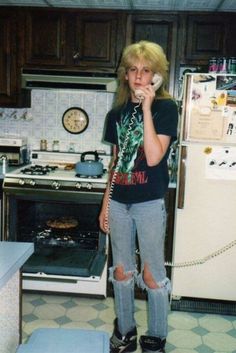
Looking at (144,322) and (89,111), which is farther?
(89,111)

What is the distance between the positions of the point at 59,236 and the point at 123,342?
3.82 feet

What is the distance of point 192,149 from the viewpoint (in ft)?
9.24

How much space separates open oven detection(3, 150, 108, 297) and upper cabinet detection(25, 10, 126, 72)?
0.85m

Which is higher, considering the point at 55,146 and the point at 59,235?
the point at 55,146

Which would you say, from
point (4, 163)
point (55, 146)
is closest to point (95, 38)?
point (55, 146)

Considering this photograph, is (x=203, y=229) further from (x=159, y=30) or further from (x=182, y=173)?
(x=159, y=30)

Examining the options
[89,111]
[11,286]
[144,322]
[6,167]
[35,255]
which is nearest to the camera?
[11,286]

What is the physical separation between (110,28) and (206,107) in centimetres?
98

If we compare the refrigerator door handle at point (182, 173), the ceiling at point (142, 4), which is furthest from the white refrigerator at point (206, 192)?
the ceiling at point (142, 4)

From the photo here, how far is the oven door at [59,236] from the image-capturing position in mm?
2877

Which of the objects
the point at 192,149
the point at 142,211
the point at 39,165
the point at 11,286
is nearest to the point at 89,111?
the point at 39,165

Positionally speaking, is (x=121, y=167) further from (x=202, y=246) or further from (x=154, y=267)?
(x=202, y=246)

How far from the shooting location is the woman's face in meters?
2.06

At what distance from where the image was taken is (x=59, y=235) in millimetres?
3305
